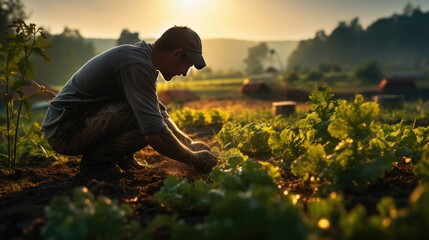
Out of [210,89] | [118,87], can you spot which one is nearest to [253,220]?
[118,87]

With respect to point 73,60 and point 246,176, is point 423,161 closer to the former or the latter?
point 246,176

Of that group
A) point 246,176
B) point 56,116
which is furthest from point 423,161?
point 56,116

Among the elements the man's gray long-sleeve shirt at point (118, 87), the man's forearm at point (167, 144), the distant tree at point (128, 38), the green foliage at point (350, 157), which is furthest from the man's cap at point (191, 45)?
the distant tree at point (128, 38)

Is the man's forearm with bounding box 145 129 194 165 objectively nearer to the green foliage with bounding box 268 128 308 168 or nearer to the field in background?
the green foliage with bounding box 268 128 308 168

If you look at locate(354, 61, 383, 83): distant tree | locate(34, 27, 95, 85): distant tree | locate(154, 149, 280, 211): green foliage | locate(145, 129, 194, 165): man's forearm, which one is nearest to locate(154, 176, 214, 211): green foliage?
locate(154, 149, 280, 211): green foliage

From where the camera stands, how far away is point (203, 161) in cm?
348

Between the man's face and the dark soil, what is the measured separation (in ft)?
2.94

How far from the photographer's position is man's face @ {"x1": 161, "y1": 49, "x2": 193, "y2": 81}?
3.65 meters

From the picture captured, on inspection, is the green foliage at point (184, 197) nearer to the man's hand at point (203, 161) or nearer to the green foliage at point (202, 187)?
the green foliage at point (202, 187)

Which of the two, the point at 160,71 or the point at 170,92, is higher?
the point at 160,71

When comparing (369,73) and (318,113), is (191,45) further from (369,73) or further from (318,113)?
(369,73)

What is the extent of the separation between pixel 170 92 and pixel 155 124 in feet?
47.8

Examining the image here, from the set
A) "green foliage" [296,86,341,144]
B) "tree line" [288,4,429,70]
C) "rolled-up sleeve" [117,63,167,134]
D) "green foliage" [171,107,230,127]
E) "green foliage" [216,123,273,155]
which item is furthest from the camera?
"tree line" [288,4,429,70]

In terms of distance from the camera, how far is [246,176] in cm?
243
